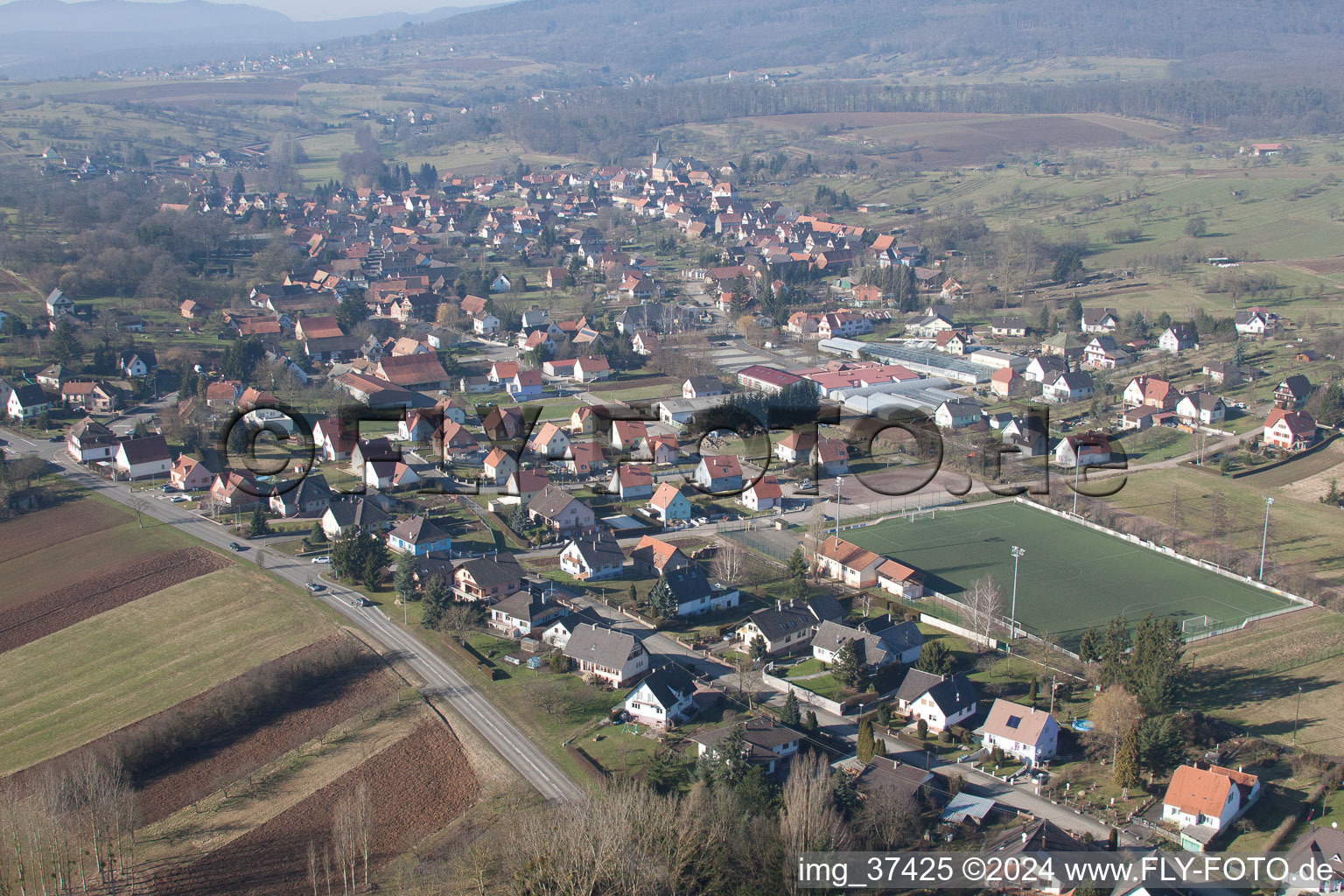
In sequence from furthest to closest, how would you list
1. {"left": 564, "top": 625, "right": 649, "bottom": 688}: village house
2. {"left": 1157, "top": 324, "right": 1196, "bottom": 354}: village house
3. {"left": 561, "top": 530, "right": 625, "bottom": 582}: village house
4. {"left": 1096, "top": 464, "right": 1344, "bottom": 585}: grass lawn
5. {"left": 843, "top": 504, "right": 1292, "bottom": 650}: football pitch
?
{"left": 1157, "top": 324, "right": 1196, "bottom": 354}: village house → {"left": 1096, "top": 464, "right": 1344, "bottom": 585}: grass lawn → {"left": 561, "top": 530, "right": 625, "bottom": 582}: village house → {"left": 843, "top": 504, "right": 1292, "bottom": 650}: football pitch → {"left": 564, "top": 625, "right": 649, "bottom": 688}: village house

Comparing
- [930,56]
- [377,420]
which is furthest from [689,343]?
[930,56]

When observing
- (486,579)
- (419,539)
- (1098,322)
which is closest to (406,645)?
(486,579)

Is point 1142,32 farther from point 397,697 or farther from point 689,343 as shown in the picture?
point 397,697

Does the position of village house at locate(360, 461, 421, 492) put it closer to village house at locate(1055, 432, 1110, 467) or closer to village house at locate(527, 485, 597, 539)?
village house at locate(527, 485, 597, 539)

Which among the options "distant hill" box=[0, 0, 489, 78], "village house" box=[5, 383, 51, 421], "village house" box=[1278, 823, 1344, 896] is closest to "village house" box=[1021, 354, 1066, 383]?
"village house" box=[1278, 823, 1344, 896]

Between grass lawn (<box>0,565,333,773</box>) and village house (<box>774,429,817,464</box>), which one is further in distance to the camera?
village house (<box>774,429,817,464</box>)

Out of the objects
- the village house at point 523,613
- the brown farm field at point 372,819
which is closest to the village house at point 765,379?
the village house at point 523,613
